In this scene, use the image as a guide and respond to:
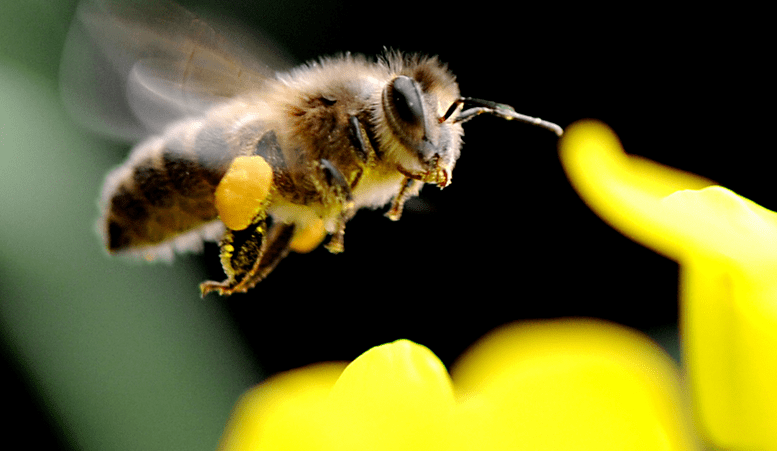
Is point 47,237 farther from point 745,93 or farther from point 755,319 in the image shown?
point 745,93

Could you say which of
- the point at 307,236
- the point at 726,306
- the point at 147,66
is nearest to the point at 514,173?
the point at 307,236

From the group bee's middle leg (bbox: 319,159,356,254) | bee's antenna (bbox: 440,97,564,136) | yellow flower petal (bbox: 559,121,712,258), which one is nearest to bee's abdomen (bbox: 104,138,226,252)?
bee's middle leg (bbox: 319,159,356,254)

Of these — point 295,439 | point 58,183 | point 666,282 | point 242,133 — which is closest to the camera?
point 295,439

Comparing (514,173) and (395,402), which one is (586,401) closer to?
(395,402)

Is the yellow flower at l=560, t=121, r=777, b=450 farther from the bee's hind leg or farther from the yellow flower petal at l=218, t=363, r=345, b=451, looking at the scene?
the bee's hind leg

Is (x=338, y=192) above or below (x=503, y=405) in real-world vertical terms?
above

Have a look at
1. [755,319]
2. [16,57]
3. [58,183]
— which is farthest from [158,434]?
[755,319]
